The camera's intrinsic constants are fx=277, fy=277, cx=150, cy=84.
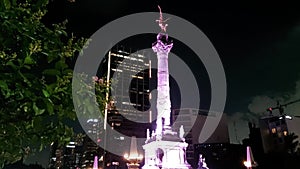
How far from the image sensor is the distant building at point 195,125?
77.0 meters

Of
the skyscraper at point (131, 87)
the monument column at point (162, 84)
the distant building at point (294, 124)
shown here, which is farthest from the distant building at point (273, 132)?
the skyscraper at point (131, 87)

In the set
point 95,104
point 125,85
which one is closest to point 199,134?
point 125,85

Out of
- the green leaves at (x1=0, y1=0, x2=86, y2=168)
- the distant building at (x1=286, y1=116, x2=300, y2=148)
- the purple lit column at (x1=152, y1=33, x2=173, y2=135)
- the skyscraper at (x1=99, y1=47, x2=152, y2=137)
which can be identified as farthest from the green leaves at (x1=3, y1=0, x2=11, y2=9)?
the skyscraper at (x1=99, y1=47, x2=152, y2=137)

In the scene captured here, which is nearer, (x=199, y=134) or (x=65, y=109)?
(x=65, y=109)

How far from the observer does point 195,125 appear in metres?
79.4

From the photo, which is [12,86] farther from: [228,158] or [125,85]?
[125,85]

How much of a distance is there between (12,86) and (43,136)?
0.62 meters

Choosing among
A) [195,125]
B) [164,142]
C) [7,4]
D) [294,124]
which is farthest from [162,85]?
[195,125]

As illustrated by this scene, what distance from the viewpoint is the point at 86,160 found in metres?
101

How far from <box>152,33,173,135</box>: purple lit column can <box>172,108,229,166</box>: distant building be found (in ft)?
136

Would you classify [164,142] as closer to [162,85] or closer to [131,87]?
[162,85]

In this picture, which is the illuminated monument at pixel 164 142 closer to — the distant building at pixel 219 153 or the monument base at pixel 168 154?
the monument base at pixel 168 154

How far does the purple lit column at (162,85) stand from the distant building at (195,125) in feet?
136

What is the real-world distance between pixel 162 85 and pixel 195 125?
48.1 meters
